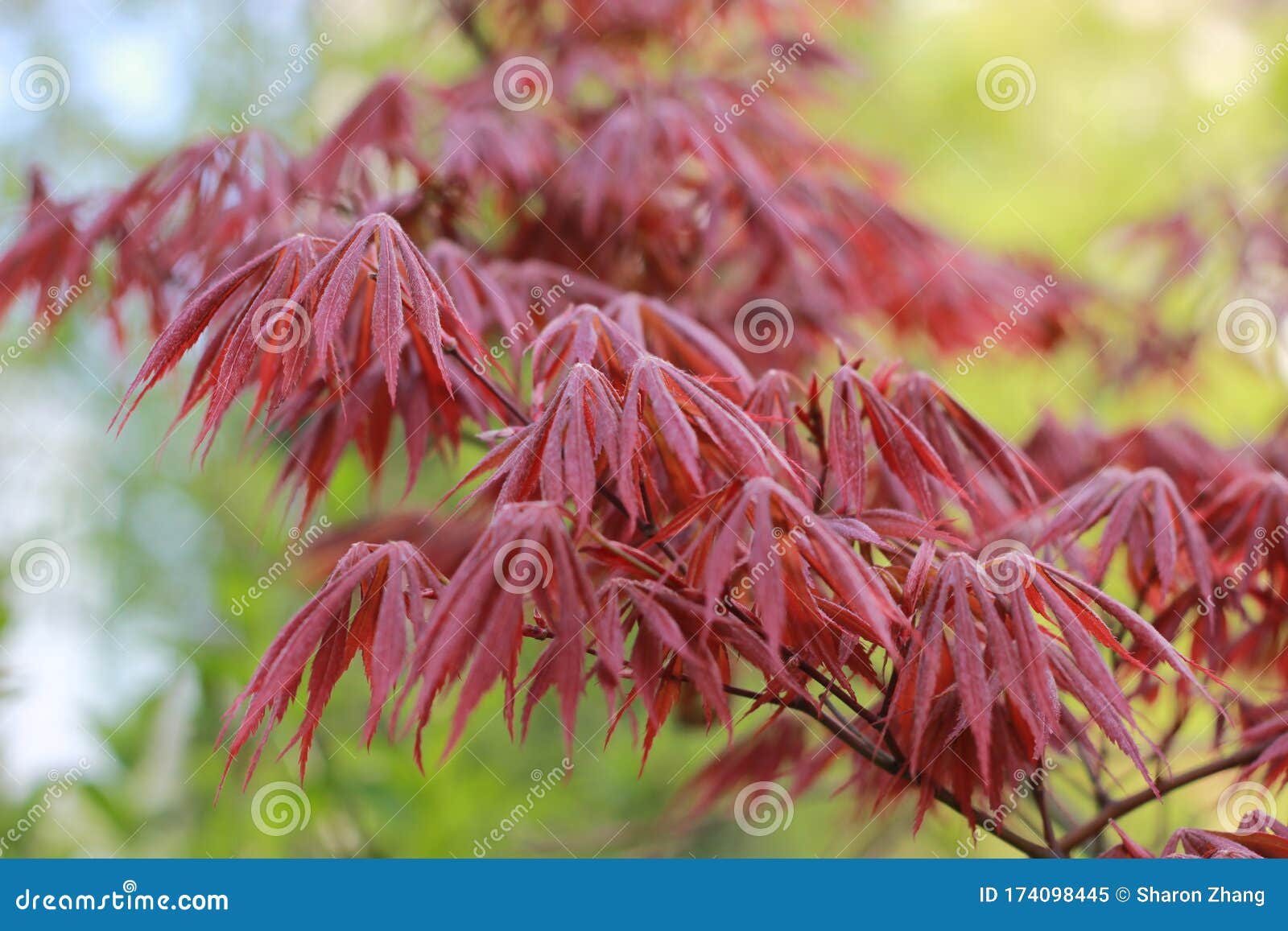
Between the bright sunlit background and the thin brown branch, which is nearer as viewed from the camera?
the thin brown branch

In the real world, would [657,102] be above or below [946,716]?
above

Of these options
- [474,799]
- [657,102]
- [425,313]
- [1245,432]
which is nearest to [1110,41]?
[1245,432]

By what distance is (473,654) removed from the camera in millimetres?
779

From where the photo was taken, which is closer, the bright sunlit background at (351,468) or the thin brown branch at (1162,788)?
the thin brown branch at (1162,788)

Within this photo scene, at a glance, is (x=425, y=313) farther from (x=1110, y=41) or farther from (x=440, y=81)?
(x=1110, y=41)

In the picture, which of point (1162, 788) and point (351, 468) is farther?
point (351, 468)

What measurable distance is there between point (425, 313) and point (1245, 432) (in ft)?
9.06

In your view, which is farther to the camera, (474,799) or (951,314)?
(474,799)

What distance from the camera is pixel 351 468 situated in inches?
110

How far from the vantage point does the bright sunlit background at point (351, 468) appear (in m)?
2.60

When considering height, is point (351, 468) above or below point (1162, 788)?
below

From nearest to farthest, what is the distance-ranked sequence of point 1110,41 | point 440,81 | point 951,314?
point 951,314
point 440,81
point 1110,41

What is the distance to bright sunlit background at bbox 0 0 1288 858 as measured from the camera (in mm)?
2602

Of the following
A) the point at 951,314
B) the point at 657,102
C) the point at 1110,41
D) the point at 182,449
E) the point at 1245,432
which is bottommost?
the point at 182,449
